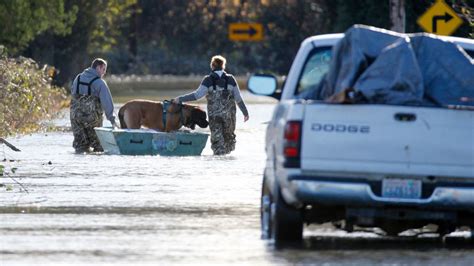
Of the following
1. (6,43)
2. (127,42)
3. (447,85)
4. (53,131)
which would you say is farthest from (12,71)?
(127,42)

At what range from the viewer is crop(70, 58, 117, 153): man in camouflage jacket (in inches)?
1141

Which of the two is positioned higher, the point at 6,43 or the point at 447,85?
the point at 447,85

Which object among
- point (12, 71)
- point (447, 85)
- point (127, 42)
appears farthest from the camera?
point (127, 42)

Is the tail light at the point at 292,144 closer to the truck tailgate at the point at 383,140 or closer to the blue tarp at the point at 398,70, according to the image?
the truck tailgate at the point at 383,140

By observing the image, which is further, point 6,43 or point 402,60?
point 6,43

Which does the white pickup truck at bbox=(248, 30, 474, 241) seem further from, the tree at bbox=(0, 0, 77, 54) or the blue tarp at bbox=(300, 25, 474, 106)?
the tree at bbox=(0, 0, 77, 54)

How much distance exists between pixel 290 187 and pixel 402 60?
1458 mm

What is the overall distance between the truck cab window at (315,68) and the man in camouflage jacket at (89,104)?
13.2 meters

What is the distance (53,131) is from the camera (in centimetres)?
3669

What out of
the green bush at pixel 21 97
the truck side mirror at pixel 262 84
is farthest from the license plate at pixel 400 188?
the green bush at pixel 21 97

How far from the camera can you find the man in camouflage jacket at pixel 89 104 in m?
29.0

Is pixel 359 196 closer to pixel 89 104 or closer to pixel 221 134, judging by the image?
pixel 221 134

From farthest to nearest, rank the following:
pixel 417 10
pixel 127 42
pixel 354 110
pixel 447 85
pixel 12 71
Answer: pixel 127 42 → pixel 417 10 → pixel 12 71 → pixel 447 85 → pixel 354 110

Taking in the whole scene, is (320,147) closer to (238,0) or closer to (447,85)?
(447,85)
